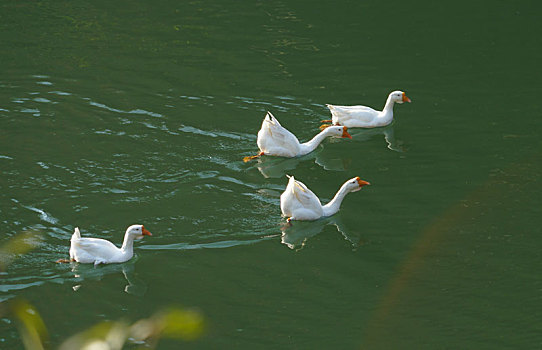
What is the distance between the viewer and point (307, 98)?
44.9 feet

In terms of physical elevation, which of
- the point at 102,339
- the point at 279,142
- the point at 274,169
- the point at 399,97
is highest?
the point at 102,339

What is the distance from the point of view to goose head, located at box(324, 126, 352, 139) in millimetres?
11773

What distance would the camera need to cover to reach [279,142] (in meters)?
11.2

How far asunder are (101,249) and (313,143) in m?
4.65

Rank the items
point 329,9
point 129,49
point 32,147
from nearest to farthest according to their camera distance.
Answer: point 32,147, point 129,49, point 329,9

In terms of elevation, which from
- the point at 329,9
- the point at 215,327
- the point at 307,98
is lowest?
the point at 215,327

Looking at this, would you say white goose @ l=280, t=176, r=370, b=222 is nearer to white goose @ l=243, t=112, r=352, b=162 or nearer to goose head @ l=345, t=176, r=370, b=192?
goose head @ l=345, t=176, r=370, b=192

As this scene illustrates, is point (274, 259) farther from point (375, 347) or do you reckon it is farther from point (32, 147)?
point (32, 147)

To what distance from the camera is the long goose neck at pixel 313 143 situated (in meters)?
11.6

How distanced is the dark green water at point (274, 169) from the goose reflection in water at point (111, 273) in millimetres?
23

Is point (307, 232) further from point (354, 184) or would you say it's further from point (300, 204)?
point (354, 184)

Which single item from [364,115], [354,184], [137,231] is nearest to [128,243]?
[137,231]

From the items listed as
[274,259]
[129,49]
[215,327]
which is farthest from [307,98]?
[215,327]

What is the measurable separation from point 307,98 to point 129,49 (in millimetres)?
4509
